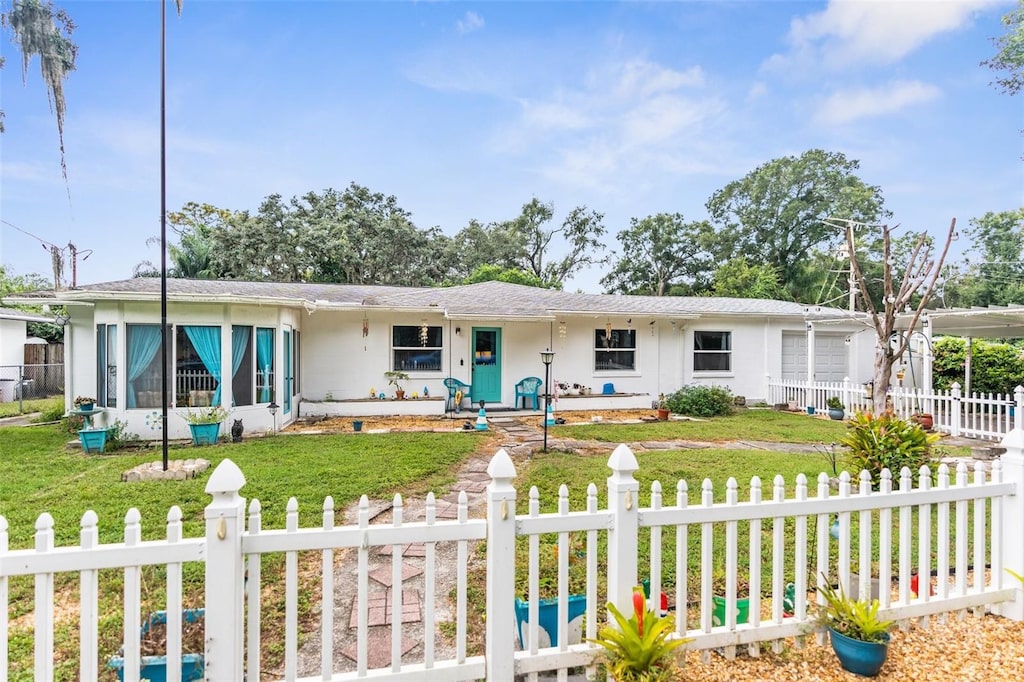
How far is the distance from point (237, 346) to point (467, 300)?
17.7ft

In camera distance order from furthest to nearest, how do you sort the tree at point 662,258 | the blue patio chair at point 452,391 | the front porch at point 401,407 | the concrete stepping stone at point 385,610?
Answer: the tree at point 662,258 → the blue patio chair at point 452,391 → the front porch at point 401,407 → the concrete stepping stone at point 385,610

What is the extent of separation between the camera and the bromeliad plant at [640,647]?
2049 mm

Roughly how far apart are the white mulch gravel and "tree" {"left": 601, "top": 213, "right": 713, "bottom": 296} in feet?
93.7

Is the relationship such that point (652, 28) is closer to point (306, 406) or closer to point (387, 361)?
point (387, 361)

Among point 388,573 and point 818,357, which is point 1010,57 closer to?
point 818,357

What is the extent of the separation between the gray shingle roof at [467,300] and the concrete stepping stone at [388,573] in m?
6.38

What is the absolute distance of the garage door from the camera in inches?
549

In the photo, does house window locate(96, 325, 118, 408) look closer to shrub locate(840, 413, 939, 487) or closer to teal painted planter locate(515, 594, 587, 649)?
teal painted planter locate(515, 594, 587, 649)

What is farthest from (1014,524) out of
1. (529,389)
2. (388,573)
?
(529,389)

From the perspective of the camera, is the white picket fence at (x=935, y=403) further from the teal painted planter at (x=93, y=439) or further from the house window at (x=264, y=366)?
the teal painted planter at (x=93, y=439)

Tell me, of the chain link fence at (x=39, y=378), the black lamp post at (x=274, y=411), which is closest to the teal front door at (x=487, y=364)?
the black lamp post at (x=274, y=411)

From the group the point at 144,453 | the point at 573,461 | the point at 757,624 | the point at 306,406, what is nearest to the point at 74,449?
the point at 144,453

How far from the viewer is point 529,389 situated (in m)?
11.9

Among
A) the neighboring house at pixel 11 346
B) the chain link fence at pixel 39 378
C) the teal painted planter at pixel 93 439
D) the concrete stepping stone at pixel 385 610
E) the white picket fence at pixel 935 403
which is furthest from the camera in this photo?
the chain link fence at pixel 39 378
